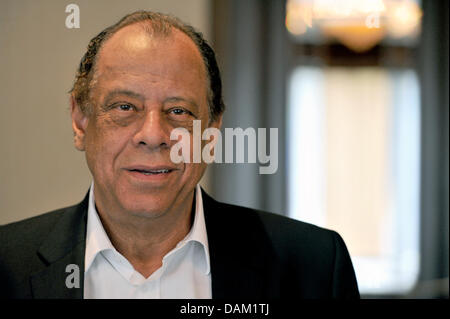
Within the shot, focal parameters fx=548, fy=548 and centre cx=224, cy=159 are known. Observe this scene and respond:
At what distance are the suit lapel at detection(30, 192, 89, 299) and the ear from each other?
3.5 inches

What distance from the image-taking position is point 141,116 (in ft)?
2.07

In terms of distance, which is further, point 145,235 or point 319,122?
point 319,122

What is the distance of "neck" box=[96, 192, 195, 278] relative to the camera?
2.21ft

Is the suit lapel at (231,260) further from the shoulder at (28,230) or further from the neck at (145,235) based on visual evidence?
the shoulder at (28,230)

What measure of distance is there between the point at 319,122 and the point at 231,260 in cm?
30

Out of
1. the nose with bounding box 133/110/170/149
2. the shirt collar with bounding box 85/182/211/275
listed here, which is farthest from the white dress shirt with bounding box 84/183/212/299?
the nose with bounding box 133/110/170/149

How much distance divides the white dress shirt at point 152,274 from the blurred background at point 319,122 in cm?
8

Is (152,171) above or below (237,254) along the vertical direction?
above

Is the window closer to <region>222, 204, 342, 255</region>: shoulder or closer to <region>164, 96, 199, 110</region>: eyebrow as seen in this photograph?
<region>222, 204, 342, 255</region>: shoulder

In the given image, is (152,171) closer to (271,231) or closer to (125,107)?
(125,107)

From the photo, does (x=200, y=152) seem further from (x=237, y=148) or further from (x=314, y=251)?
(x=314, y=251)

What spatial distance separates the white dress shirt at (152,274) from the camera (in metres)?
0.68

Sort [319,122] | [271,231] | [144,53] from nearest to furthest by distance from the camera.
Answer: [144,53] → [271,231] → [319,122]

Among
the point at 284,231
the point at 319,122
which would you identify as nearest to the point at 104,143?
the point at 284,231
